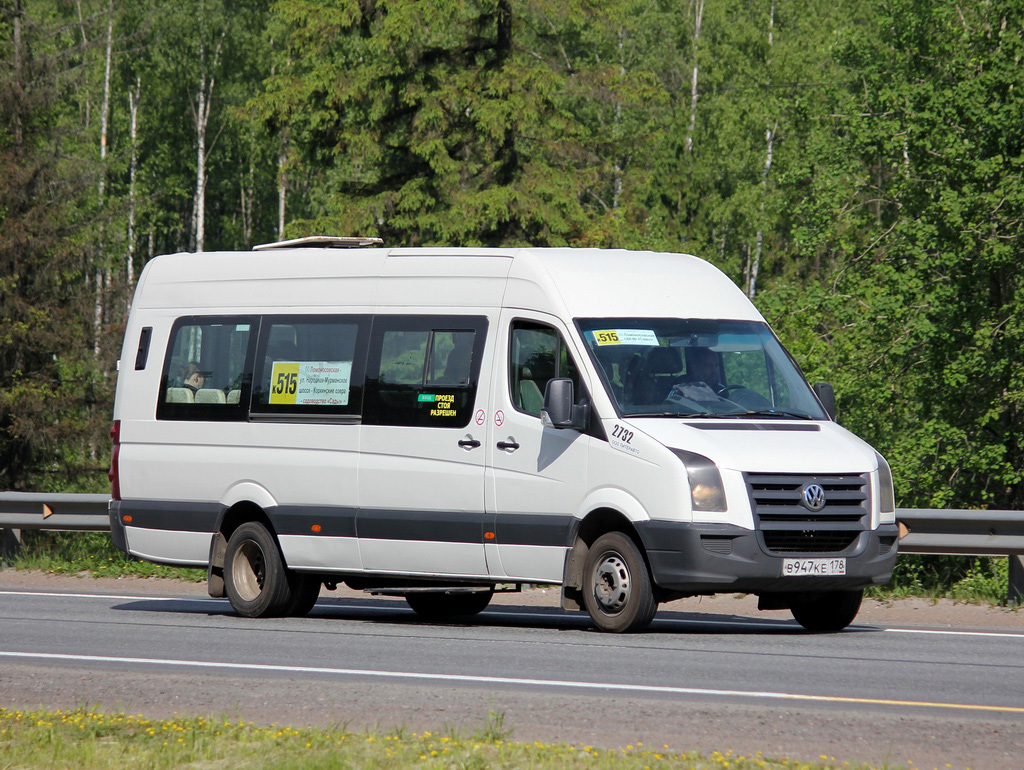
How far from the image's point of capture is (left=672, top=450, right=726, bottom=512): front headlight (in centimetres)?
1071

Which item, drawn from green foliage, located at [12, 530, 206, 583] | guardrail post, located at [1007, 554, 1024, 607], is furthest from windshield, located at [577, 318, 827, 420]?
green foliage, located at [12, 530, 206, 583]

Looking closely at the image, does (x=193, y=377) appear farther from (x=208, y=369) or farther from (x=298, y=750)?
(x=298, y=750)

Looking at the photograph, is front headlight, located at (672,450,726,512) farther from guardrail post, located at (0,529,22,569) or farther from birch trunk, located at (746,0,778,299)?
birch trunk, located at (746,0,778,299)

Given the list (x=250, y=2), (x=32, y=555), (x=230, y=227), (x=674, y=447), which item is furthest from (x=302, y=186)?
(x=674, y=447)

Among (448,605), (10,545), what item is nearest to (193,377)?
(448,605)

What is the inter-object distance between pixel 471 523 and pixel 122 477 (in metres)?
3.59

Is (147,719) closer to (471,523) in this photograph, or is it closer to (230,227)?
(471,523)

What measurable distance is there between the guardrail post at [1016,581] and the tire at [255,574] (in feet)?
19.2

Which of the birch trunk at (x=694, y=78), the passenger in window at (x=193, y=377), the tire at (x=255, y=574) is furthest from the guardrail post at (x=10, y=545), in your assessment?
the birch trunk at (x=694, y=78)

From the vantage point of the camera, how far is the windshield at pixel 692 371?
1142 cm

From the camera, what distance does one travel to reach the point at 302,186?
59344mm

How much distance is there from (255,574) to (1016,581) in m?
6.15

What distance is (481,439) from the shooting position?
11.9 meters

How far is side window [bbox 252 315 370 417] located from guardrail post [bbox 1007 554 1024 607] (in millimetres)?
5560
